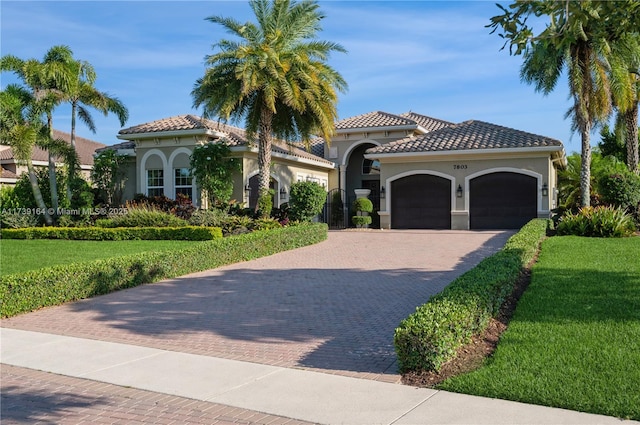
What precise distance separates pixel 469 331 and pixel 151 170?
21.4m

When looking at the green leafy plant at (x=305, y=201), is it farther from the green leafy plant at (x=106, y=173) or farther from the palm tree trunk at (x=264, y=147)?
the green leafy plant at (x=106, y=173)

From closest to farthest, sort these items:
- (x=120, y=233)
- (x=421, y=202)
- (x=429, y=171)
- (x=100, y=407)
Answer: (x=100, y=407)
(x=120, y=233)
(x=429, y=171)
(x=421, y=202)

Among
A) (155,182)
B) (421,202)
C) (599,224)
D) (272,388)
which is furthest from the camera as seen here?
(421,202)

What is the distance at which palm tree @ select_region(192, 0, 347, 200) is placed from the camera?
2123cm

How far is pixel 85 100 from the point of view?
26703 millimetres

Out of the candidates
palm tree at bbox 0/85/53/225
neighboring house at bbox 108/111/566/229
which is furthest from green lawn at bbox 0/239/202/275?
neighboring house at bbox 108/111/566/229

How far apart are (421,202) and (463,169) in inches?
97.3

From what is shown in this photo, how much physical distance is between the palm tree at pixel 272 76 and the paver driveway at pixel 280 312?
312 inches

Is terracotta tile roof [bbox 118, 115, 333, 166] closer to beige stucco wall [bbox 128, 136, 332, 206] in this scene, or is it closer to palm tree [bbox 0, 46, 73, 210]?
beige stucco wall [bbox 128, 136, 332, 206]

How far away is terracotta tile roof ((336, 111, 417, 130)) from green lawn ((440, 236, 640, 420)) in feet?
68.0

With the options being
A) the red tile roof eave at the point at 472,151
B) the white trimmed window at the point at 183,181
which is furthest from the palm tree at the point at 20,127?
the red tile roof eave at the point at 472,151

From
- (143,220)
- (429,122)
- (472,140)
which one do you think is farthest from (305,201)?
(429,122)

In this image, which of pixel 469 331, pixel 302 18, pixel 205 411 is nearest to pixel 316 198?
pixel 302 18

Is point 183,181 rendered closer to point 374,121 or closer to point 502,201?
point 374,121
